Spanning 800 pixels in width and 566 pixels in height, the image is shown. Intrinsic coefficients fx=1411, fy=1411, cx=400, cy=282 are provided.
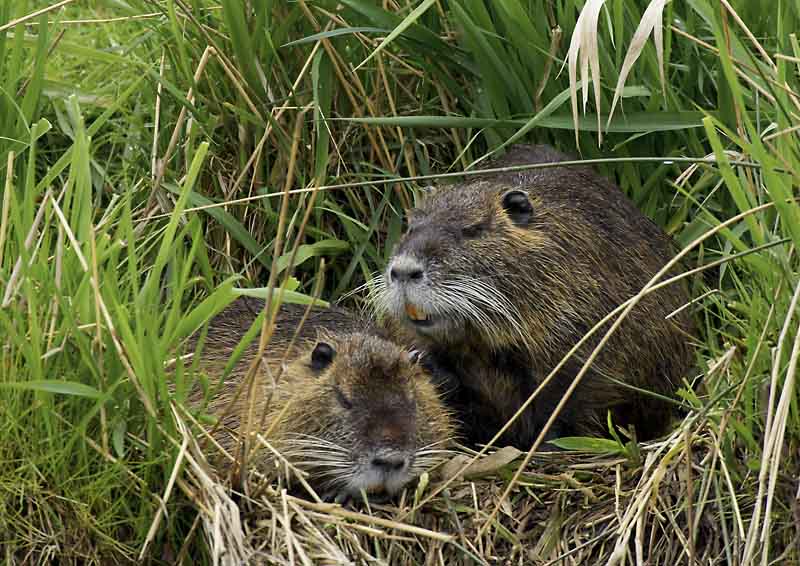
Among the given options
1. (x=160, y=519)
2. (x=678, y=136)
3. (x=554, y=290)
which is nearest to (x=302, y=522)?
(x=160, y=519)

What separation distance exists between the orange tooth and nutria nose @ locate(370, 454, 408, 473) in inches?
14.5

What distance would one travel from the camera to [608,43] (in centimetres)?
373

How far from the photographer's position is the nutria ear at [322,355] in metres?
3.41

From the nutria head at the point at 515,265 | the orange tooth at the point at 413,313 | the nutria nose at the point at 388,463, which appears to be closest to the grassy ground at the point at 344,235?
the nutria nose at the point at 388,463

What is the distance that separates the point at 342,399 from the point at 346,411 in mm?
40

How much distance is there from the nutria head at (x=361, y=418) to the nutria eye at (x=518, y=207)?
16.3 inches

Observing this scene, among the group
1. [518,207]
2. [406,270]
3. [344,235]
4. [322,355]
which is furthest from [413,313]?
[344,235]

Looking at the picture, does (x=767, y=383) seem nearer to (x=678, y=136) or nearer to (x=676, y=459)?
(x=676, y=459)

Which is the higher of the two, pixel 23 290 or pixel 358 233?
pixel 23 290

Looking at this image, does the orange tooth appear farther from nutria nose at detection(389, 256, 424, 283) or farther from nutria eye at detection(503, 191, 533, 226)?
nutria eye at detection(503, 191, 533, 226)

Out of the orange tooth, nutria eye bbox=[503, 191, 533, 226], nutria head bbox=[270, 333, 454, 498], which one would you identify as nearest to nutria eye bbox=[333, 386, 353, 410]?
nutria head bbox=[270, 333, 454, 498]

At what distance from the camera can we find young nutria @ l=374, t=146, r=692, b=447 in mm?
3340

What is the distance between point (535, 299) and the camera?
340 cm

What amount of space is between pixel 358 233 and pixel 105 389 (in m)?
1.35
